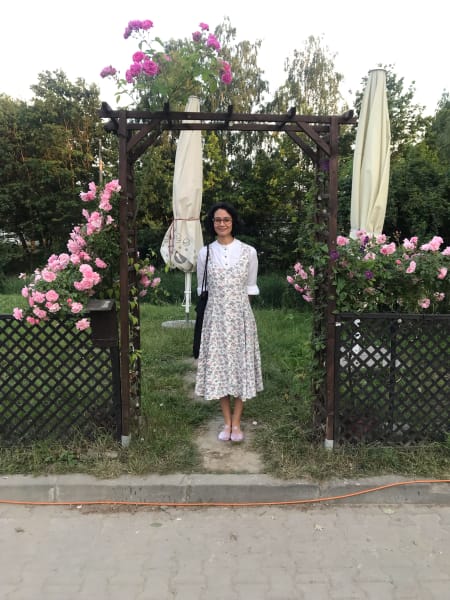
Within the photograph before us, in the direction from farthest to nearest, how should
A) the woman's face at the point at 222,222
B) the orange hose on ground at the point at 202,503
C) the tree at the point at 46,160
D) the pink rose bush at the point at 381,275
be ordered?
the tree at the point at 46,160 → the woman's face at the point at 222,222 → the pink rose bush at the point at 381,275 → the orange hose on ground at the point at 202,503

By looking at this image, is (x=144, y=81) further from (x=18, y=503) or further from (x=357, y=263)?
(x=18, y=503)

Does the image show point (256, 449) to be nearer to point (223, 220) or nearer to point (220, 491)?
point (220, 491)

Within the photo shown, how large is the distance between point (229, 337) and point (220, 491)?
1021mm

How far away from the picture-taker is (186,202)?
6.05 metres

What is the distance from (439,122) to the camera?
50.9 ft

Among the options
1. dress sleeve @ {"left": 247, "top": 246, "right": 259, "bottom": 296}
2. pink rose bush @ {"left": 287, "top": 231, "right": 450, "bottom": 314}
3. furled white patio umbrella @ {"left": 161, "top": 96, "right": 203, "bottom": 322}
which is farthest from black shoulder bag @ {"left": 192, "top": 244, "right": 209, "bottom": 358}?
furled white patio umbrella @ {"left": 161, "top": 96, "right": 203, "bottom": 322}

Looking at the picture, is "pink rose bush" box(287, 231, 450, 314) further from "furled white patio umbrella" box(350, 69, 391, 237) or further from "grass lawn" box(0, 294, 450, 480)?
"furled white patio umbrella" box(350, 69, 391, 237)

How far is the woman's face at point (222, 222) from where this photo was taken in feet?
10.6

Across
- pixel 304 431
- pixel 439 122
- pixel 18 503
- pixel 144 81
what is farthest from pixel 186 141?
pixel 439 122

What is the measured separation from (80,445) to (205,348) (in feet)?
3.60

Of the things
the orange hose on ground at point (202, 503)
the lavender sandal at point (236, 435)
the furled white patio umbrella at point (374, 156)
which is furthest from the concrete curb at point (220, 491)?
the furled white patio umbrella at point (374, 156)

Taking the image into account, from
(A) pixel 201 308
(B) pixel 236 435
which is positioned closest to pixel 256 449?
(B) pixel 236 435

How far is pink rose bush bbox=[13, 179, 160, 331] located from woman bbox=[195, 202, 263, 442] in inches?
25.5

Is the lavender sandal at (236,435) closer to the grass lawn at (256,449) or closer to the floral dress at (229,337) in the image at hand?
the grass lawn at (256,449)
